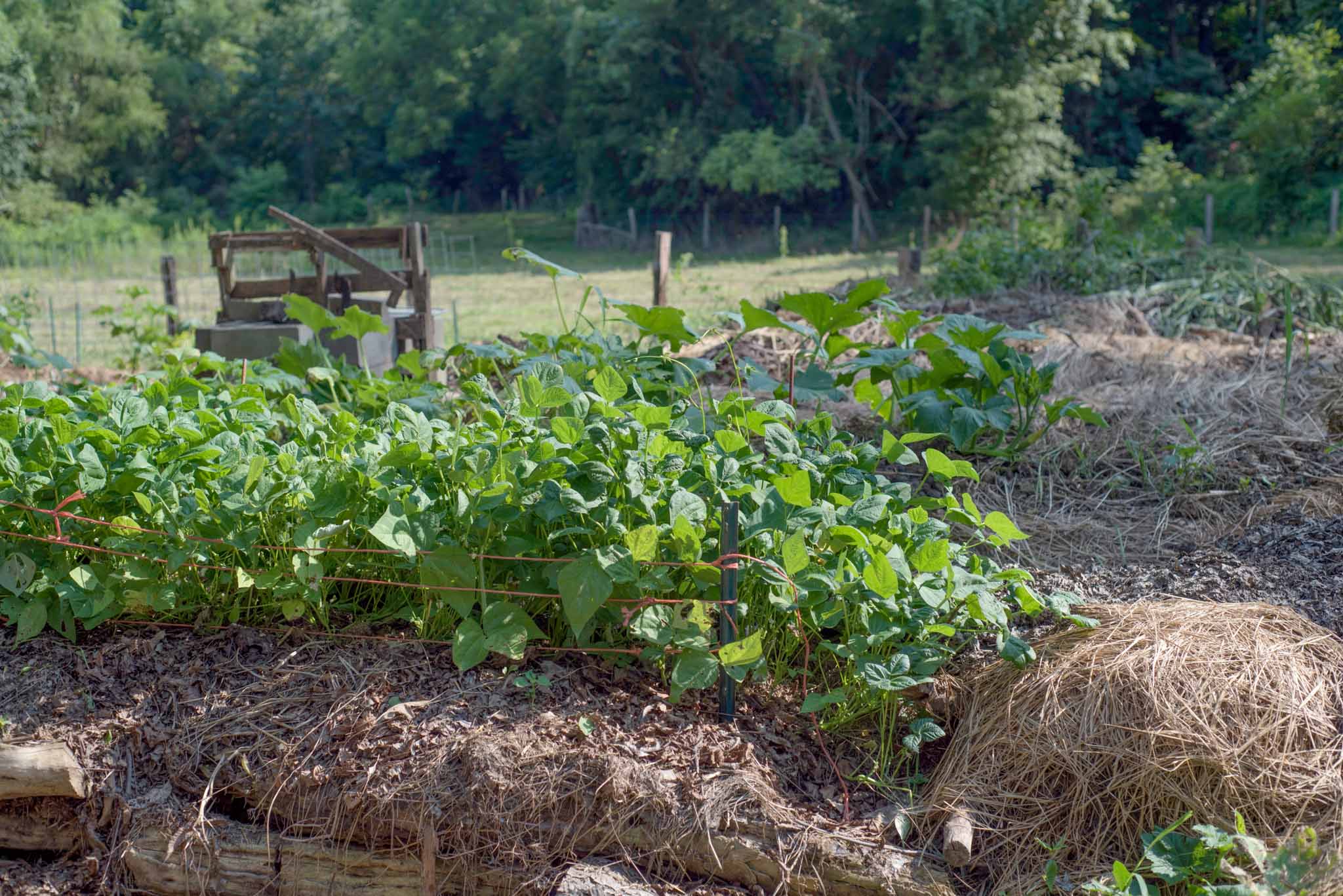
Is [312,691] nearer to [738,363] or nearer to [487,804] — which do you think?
[487,804]

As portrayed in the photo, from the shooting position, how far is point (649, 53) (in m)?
25.5

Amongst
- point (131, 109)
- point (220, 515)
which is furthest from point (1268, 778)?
point (131, 109)

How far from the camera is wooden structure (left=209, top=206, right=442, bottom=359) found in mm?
6141

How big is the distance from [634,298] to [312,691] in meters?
12.7

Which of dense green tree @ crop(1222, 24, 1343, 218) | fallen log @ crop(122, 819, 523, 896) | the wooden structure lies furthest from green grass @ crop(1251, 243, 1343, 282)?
fallen log @ crop(122, 819, 523, 896)

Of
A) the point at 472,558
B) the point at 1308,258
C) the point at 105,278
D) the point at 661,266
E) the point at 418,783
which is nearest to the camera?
the point at 418,783

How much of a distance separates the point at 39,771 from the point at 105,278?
53.3 feet

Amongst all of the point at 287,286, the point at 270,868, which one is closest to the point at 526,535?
the point at 270,868

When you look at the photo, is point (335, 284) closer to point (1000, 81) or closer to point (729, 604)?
point (729, 604)

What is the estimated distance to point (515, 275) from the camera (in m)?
19.4

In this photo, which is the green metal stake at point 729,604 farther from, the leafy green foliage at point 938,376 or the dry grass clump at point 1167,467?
the dry grass clump at point 1167,467

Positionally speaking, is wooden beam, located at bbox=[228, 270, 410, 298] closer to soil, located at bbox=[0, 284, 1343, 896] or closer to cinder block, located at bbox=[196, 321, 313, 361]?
cinder block, located at bbox=[196, 321, 313, 361]

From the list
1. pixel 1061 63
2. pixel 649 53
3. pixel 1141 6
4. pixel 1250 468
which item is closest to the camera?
pixel 1250 468

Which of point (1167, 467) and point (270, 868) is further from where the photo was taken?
point (1167, 467)
